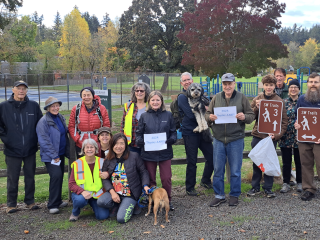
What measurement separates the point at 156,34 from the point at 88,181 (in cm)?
3536

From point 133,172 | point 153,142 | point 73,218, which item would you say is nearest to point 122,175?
point 133,172

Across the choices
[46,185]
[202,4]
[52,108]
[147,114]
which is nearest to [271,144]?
[147,114]

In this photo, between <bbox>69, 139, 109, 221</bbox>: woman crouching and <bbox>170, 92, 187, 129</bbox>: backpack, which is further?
<bbox>170, 92, 187, 129</bbox>: backpack

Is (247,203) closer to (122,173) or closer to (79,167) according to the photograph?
(122,173)

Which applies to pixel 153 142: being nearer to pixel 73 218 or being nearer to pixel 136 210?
pixel 136 210

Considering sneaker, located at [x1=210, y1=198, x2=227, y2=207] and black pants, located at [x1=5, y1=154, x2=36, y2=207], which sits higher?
black pants, located at [x1=5, y1=154, x2=36, y2=207]

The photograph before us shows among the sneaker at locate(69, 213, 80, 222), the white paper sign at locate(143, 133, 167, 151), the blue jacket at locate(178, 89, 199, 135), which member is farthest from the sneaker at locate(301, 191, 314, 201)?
the sneaker at locate(69, 213, 80, 222)

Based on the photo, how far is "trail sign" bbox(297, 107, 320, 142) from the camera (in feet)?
17.6

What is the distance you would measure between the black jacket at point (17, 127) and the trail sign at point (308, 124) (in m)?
4.54

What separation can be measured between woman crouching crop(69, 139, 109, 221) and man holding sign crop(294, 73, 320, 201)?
3395 millimetres

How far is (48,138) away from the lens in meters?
5.07

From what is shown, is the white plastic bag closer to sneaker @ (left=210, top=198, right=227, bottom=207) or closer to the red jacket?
sneaker @ (left=210, top=198, right=227, bottom=207)

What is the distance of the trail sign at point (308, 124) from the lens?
17.6 feet

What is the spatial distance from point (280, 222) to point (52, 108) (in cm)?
391
